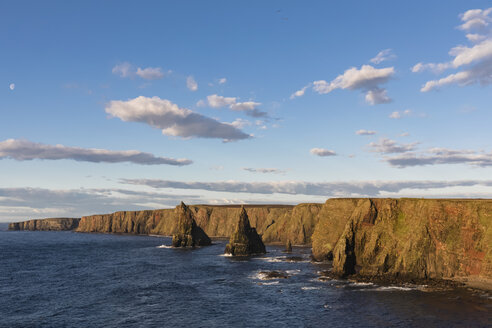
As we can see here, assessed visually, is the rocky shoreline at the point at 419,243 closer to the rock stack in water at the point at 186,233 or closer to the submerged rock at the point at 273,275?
the submerged rock at the point at 273,275

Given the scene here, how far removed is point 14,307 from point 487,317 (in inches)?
3040

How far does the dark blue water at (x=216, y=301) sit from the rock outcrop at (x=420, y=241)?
8.75 metres

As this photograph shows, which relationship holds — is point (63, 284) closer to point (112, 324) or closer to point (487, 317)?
point (112, 324)

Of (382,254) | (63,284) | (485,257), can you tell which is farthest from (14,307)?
(485,257)

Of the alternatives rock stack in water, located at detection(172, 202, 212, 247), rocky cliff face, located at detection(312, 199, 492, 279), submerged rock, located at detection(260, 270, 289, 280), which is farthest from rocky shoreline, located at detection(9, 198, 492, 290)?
rock stack in water, located at detection(172, 202, 212, 247)

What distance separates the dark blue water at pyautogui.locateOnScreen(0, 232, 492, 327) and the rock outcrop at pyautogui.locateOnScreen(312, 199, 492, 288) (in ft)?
28.7

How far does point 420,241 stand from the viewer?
2911 inches

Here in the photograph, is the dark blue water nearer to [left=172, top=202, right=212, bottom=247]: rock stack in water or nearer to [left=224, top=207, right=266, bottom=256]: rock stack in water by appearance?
[left=224, top=207, right=266, bottom=256]: rock stack in water

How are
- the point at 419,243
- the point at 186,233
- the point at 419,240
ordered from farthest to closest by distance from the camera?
1. the point at 186,233
2. the point at 419,240
3. the point at 419,243

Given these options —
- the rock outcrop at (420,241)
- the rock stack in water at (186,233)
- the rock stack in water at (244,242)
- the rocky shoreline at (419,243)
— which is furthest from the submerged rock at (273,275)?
the rock stack in water at (186,233)

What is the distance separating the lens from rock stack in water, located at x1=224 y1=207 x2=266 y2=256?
12679 cm

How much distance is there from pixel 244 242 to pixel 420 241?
67.3m

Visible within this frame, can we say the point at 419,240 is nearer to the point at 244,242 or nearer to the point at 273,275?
the point at 273,275

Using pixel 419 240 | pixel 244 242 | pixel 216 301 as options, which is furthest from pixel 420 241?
pixel 244 242
